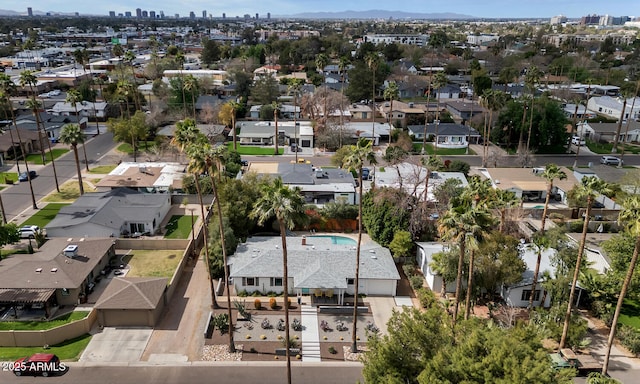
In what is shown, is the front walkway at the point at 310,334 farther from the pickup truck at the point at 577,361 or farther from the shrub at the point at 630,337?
the shrub at the point at 630,337

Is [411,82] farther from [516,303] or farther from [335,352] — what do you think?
[335,352]

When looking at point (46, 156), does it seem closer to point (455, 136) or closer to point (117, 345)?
point (117, 345)

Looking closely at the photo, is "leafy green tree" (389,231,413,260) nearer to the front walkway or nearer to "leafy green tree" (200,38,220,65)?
the front walkway

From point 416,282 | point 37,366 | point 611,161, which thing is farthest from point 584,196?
point 611,161

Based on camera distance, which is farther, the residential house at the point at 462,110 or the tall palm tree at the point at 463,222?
the residential house at the point at 462,110

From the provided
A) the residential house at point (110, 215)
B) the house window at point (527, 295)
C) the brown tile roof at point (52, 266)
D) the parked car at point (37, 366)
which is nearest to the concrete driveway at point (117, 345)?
the parked car at point (37, 366)

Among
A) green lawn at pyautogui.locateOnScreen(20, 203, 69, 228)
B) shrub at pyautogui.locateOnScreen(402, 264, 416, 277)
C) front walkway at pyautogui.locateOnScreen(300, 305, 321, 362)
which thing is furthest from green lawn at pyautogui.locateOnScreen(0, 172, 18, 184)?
shrub at pyautogui.locateOnScreen(402, 264, 416, 277)

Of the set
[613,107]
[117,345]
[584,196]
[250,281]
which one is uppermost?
[584,196]
